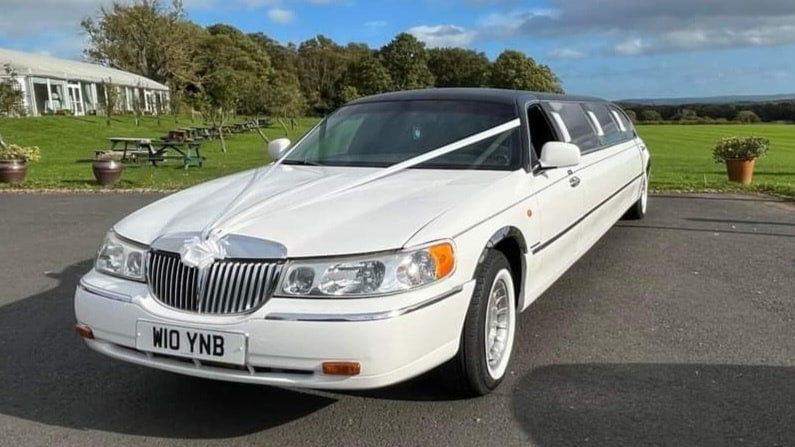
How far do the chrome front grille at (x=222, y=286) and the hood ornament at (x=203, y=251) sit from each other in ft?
0.08

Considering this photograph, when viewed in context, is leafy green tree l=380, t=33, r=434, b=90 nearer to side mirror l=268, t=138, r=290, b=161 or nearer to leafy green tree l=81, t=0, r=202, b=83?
leafy green tree l=81, t=0, r=202, b=83

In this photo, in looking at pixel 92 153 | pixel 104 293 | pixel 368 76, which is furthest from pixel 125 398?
pixel 368 76

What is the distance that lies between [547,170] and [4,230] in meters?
7.31

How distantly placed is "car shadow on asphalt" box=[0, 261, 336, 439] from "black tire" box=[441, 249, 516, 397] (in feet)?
2.17

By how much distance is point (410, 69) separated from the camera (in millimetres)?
85375

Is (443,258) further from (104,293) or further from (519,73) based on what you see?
(519,73)

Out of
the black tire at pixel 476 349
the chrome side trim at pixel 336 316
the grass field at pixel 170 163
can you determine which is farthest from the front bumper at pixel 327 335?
the grass field at pixel 170 163

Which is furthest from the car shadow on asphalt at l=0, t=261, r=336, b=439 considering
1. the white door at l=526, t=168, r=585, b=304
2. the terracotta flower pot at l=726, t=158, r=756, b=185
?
the terracotta flower pot at l=726, t=158, r=756, b=185

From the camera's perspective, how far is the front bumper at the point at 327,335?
2674 mm

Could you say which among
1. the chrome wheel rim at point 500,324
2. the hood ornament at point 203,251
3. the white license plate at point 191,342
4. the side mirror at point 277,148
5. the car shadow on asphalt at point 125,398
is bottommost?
the car shadow on asphalt at point 125,398

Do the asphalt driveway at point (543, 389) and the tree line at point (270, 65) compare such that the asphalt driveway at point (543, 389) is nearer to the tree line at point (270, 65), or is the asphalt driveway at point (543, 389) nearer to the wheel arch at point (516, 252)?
the wheel arch at point (516, 252)

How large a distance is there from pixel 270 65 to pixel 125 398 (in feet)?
233

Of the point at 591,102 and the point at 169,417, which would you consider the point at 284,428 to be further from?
the point at 591,102

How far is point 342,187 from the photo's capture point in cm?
368
